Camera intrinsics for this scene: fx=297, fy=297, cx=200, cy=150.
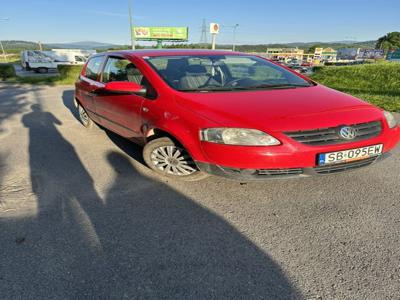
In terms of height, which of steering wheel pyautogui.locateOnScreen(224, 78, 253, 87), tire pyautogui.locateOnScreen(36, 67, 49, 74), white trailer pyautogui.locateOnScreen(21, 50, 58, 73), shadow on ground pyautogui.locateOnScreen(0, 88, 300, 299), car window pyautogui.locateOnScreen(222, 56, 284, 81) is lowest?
tire pyautogui.locateOnScreen(36, 67, 49, 74)

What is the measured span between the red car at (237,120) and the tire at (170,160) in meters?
0.01

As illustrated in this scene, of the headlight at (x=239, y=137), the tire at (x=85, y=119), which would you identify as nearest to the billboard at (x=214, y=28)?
the tire at (x=85, y=119)

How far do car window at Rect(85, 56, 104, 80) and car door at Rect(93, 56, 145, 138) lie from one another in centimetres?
30

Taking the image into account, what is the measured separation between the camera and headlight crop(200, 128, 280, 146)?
2570mm

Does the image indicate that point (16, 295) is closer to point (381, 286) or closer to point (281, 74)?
point (381, 286)

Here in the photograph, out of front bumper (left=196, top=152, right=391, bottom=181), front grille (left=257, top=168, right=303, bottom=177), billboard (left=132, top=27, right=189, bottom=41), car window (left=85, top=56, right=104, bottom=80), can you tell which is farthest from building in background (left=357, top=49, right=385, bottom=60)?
front grille (left=257, top=168, right=303, bottom=177)

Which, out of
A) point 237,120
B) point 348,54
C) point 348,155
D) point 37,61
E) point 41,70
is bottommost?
point 41,70

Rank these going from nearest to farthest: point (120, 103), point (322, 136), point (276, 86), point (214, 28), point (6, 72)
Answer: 1. point (322, 136)
2. point (276, 86)
3. point (120, 103)
4. point (6, 72)
5. point (214, 28)

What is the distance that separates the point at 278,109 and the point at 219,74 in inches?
48.3

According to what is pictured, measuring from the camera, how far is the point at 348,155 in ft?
8.87

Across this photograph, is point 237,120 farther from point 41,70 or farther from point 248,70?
point 41,70

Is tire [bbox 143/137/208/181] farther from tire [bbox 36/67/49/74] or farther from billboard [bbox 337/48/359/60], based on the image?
billboard [bbox 337/48/359/60]

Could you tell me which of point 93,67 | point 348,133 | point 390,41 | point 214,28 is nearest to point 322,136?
point 348,133

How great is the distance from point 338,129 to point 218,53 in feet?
7.63
